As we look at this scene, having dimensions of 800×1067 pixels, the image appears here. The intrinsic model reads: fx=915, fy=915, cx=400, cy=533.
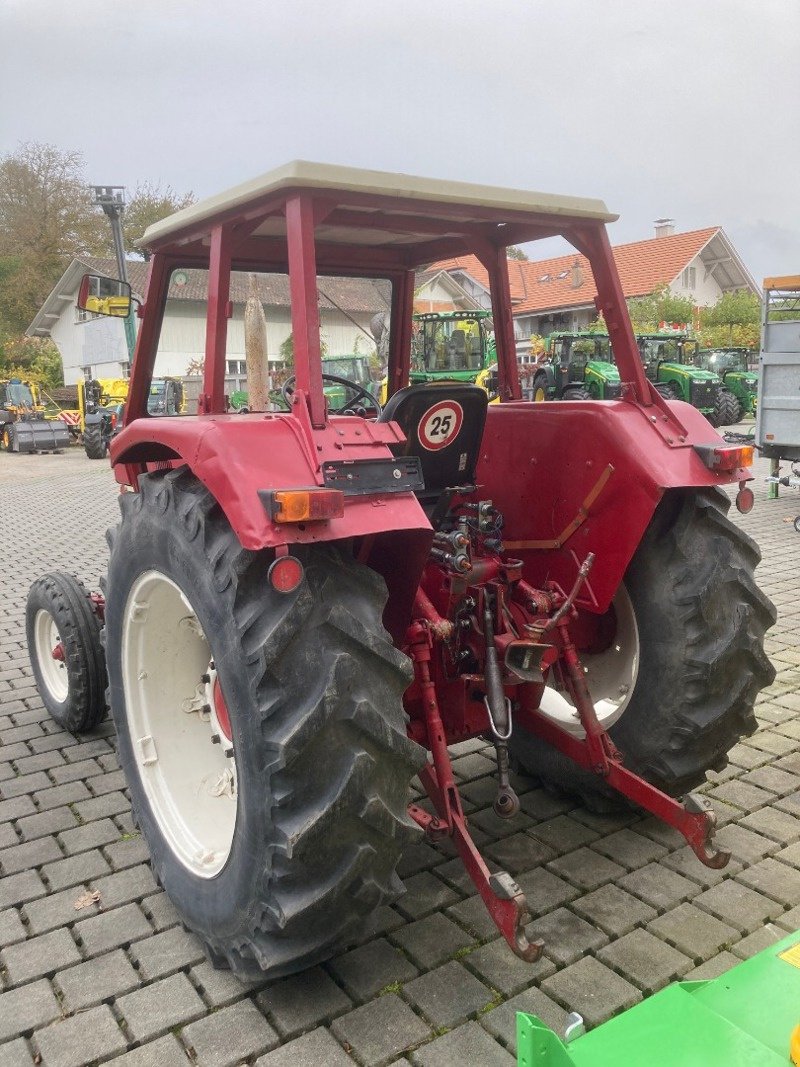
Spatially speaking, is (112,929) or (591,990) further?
(112,929)

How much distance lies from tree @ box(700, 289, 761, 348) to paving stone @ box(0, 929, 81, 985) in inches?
1286

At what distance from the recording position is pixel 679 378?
2042 centimetres

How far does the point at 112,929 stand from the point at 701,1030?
1827 mm

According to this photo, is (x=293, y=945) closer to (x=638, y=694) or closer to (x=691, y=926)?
(x=691, y=926)

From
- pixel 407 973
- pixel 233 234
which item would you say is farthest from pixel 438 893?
pixel 233 234

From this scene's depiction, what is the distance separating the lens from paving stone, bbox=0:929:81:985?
2572 mm

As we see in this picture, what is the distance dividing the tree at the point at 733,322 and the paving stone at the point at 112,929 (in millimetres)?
32490

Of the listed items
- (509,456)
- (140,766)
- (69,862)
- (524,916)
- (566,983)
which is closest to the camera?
(524,916)

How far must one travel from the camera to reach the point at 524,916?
2.22 meters

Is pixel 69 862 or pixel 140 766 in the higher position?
pixel 140 766

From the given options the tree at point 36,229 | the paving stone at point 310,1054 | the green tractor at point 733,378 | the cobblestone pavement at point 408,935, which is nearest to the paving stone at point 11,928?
the cobblestone pavement at point 408,935

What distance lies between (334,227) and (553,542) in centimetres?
133

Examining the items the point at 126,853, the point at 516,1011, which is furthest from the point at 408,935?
the point at 126,853

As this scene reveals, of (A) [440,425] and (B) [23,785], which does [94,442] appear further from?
(A) [440,425]
